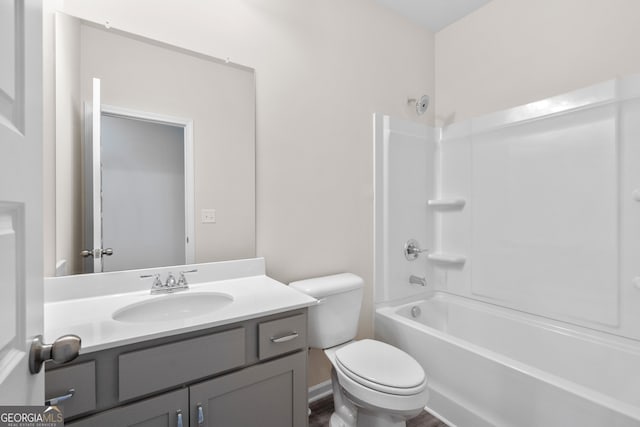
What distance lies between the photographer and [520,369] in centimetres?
137

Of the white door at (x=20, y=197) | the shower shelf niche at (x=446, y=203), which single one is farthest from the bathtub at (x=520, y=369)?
the white door at (x=20, y=197)

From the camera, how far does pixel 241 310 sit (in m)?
1.09

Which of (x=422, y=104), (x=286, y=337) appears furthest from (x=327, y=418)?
(x=422, y=104)

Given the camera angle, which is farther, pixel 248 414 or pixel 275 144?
pixel 275 144

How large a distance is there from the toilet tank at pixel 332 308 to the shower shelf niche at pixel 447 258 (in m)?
0.92

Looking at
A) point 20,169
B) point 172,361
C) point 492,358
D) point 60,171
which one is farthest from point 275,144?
point 492,358

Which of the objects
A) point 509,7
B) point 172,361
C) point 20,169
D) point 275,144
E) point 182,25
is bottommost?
point 172,361

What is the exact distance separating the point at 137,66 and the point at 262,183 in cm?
78

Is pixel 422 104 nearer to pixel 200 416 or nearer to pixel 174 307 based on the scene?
pixel 174 307

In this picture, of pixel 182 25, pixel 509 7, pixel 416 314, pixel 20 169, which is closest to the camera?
pixel 20 169

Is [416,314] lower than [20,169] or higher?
lower

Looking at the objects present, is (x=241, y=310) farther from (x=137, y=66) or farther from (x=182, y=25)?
(x=182, y=25)

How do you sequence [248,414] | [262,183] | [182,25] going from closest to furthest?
[248,414] < [182,25] < [262,183]

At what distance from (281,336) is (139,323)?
49 cm
